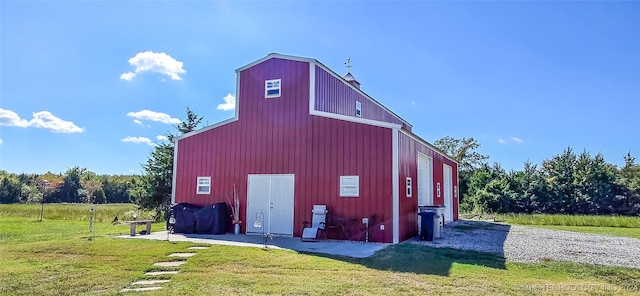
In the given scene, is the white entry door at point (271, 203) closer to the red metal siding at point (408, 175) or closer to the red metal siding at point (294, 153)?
the red metal siding at point (294, 153)

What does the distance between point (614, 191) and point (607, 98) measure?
33.8 feet

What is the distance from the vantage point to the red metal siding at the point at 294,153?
34.5 feet

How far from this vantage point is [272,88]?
1249 centimetres

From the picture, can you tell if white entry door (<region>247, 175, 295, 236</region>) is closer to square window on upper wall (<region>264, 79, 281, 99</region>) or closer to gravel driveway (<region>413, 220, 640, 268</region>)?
square window on upper wall (<region>264, 79, 281, 99</region>)

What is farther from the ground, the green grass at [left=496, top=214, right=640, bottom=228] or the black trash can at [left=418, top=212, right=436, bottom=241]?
the black trash can at [left=418, top=212, right=436, bottom=241]

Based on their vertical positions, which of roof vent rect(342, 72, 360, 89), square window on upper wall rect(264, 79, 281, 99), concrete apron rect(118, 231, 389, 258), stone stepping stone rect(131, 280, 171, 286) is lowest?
stone stepping stone rect(131, 280, 171, 286)

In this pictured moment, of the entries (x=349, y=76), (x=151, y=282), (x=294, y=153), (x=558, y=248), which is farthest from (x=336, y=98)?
(x=151, y=282)

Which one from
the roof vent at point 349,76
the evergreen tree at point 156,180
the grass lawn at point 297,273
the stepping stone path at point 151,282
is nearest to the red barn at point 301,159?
the grass lawn at point 297,273

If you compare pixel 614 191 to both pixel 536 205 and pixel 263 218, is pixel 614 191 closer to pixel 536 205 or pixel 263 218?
pixel 536 205

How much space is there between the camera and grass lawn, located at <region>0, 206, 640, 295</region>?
5367 millimetres

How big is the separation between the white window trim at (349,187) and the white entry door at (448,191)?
8559 millimetres

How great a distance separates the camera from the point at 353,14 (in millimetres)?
11750

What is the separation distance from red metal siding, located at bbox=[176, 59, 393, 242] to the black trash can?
1.40 metres

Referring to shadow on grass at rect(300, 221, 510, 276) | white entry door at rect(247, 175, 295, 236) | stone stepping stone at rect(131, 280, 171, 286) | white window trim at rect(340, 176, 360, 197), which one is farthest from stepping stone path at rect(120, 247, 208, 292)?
white window trim at rect(340, 176, 360, 197)
